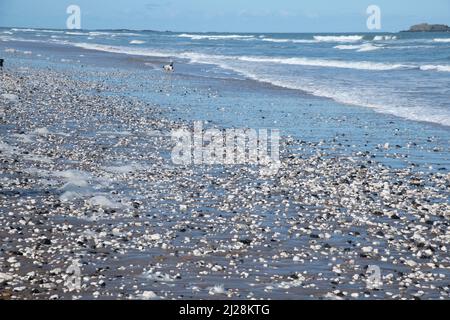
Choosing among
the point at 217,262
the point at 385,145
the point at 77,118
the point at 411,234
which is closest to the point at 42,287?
the point at 217,262

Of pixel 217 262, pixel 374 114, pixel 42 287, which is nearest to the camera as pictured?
pixel 42 287

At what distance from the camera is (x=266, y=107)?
86.0 feet

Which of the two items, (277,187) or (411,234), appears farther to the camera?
(277,187)

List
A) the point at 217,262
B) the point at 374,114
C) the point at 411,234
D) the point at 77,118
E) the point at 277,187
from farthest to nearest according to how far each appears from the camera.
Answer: the point at 374,114 → the point at 77,118 → the point at 277,187 → the point at 411,234 → the point at 217,262

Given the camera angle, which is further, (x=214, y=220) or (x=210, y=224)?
(x=214, y=220)

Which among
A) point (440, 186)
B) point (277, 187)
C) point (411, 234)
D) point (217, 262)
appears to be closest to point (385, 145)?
point (440, 186)

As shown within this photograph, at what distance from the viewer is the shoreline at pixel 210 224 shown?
8.02m

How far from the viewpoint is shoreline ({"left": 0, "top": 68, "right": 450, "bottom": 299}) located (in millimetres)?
8016

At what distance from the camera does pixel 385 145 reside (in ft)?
59.6

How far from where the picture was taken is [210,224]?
416 inches

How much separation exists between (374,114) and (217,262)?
676 inches

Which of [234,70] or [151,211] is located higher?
[234,70]

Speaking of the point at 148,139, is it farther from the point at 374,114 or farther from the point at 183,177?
the point at 374,114

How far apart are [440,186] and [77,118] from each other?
42.9ft
